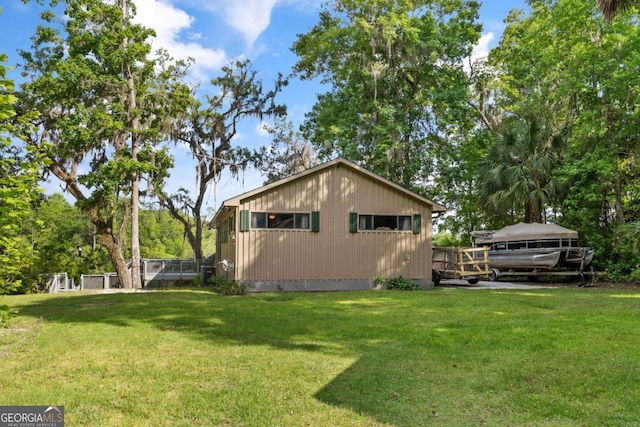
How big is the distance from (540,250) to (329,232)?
9.21 m

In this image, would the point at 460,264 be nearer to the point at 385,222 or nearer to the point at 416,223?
the point at 416,223

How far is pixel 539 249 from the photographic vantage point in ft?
60.4

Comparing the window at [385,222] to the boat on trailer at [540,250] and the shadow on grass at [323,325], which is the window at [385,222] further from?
the boat on trailer at [540,250]

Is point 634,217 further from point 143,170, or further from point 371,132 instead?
point 143,170

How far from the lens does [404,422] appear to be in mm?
3680

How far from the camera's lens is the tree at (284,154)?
28.9 m

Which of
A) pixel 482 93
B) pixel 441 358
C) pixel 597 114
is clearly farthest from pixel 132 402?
pixel 482 93

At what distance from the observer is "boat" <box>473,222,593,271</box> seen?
17.9m

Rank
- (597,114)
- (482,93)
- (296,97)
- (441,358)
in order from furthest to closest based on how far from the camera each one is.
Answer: (296,97), (482,93), (597,114), (441,358)

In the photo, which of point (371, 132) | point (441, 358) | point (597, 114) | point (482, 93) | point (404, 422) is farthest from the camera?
point (482, 93)

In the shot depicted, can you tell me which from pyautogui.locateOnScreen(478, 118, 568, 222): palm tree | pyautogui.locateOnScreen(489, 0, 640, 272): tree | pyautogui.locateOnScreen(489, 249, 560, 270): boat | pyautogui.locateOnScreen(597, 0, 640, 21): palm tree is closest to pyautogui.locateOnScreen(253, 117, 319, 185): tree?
pyautogui.locateOnScreen(478, 118, 568, 222): palm tree

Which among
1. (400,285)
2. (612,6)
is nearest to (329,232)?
(400,285)

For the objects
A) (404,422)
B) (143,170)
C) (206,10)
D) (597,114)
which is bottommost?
(404,422)

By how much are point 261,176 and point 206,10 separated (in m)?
13.6
